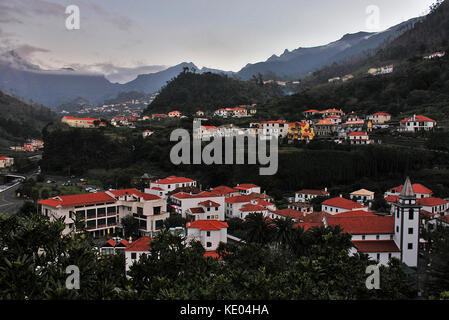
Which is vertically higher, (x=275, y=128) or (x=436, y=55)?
(x=436, y=55)

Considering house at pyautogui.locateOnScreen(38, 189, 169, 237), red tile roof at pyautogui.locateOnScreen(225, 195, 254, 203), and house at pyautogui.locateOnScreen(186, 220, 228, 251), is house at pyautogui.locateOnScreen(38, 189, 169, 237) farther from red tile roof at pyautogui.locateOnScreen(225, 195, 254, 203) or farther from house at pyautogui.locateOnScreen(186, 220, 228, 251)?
red tile roof at pyautogui.locateOnScreen(225, 195, 254, 203)

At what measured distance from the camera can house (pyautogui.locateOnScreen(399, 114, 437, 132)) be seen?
5256 centimetres

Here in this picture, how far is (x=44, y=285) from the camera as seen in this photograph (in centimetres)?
926

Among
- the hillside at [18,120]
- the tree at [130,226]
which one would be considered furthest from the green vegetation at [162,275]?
the hillside at [18,120]

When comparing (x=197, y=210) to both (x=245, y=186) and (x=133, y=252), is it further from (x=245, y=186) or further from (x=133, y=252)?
(x=133, y=252)

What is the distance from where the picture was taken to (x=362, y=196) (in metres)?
39.3

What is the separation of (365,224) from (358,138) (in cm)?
3093

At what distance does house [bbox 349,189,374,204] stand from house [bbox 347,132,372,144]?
15023mm

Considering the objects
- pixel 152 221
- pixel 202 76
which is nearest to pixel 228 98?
Answer: pixel 202 76

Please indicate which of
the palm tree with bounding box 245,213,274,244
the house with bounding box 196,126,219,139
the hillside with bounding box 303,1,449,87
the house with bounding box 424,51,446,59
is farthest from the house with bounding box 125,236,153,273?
the hillside with bounding box 303,1,449,87

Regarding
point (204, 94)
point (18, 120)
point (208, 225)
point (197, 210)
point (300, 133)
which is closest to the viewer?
point (208, 225)

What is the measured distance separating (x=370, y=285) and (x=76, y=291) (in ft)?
30.5

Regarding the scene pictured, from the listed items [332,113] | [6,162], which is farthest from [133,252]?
[6,162]
